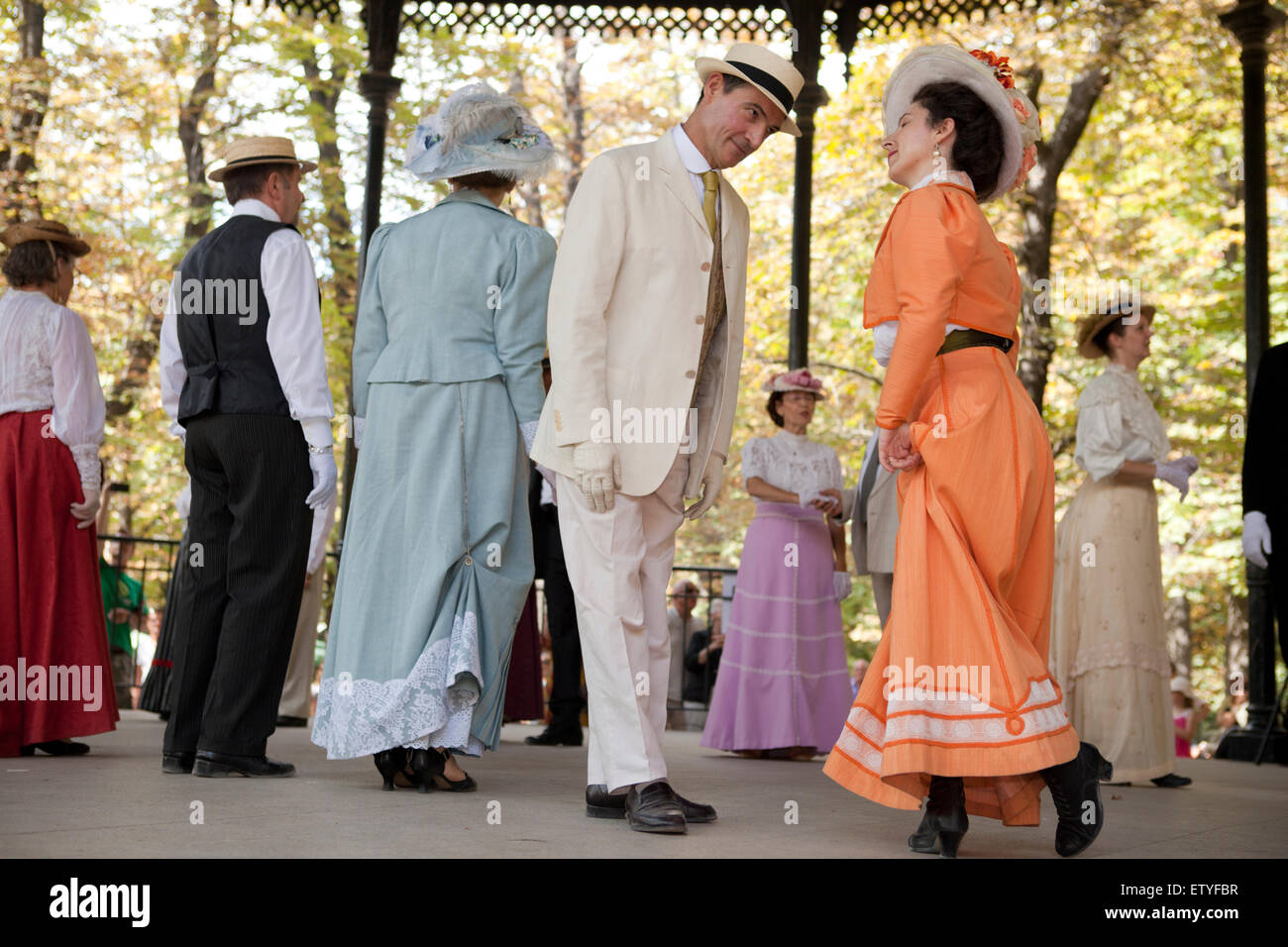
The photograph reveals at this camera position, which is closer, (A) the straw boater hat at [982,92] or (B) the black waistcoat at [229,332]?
(A) the straw boater hat at [982,92]

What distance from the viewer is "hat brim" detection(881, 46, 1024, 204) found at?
12.5 feet

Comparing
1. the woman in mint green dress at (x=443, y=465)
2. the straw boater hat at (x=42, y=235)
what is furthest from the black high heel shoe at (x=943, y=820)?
the straw boater hat at (x=42, y=235)

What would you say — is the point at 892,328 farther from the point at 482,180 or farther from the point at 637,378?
the point at 482,180

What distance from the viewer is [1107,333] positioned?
6312mm

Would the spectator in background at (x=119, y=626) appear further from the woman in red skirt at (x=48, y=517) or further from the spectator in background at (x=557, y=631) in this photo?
the woman in red skirt at (x=48, y=517)

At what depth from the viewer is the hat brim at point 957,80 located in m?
3.81

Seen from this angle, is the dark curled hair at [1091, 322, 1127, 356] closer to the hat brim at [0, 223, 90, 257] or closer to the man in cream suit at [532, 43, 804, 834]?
the man in cream suit at [532, 43, 804, 834]

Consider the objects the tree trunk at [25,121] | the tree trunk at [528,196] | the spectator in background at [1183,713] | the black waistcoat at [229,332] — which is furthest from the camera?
the tree trunk at [528,196]

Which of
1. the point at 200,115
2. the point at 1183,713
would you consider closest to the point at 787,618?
the point at 1183,713

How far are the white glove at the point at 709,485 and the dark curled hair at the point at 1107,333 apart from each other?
2765 mm

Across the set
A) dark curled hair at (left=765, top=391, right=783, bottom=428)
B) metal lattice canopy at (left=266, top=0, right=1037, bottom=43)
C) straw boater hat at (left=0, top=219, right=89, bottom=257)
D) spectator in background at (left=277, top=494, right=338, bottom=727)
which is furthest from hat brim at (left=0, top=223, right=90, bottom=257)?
metal lattice canopy at (left=266, top=0, right=1037, bottom=43)

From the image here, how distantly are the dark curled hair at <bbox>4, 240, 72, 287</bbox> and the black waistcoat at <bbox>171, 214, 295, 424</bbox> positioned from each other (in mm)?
1125
